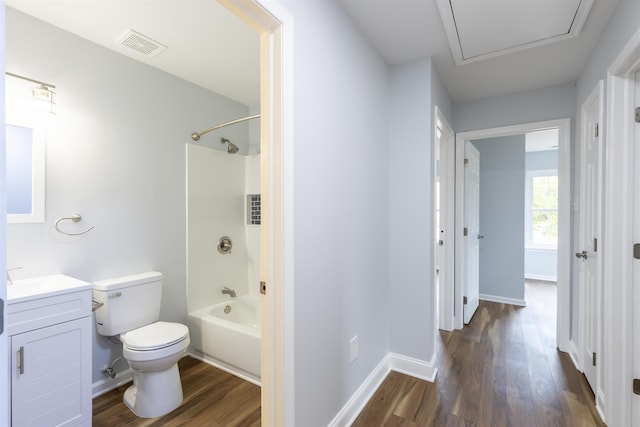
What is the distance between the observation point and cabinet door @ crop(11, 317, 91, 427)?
4.57 ft

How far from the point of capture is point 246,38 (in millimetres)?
1960

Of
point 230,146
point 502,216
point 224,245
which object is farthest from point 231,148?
point 502,216

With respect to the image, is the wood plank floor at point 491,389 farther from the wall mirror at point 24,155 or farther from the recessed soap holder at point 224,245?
the wall mirror at point 24,155

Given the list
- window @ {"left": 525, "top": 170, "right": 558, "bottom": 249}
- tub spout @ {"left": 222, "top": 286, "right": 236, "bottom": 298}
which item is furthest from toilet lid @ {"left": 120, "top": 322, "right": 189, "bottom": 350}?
window @ {"left": 525, "top": 170, "right": 558, "bottom": 249}

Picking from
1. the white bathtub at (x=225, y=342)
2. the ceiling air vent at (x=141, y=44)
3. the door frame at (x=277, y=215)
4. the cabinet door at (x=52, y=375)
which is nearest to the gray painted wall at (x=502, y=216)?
the white bathtub at (x=225, y=342)

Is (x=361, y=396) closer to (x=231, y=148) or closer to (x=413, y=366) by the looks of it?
(x=413, y=366)

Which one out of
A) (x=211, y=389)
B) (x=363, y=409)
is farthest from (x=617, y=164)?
(x=211, y=389)

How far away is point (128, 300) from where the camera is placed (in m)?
2.05

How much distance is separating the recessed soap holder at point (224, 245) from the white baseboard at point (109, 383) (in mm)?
1159

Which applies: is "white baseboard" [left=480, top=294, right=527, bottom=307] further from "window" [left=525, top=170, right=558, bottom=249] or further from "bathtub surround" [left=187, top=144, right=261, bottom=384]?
"bathtub surround" [left=187, top=144, right=261, bottom=384]

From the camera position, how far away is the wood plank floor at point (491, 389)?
176 cm

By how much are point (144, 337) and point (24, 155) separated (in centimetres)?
130

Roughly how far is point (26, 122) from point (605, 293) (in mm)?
3501

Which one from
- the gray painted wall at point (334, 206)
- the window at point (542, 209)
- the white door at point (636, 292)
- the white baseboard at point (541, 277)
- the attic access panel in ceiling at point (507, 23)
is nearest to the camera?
the gray painted wall at point (334, 206)
